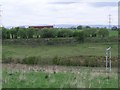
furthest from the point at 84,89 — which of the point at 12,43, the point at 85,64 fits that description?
the point at 12,43

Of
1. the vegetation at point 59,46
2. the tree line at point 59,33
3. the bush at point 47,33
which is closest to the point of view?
the vegetation at point 59,46

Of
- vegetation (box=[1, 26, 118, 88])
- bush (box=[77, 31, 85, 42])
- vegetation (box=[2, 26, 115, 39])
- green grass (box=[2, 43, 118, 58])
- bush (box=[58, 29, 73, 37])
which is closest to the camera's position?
vegetation (box=[1, 26, 118, 88])

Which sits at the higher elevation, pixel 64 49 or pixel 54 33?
pixel 54 33

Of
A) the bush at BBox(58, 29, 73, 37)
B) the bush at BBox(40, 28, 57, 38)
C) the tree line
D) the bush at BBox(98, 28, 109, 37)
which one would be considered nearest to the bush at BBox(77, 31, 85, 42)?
the tree line

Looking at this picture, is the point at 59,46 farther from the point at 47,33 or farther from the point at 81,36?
the point at 81,36

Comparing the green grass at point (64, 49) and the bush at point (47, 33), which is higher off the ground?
the bush at point (47, 33)

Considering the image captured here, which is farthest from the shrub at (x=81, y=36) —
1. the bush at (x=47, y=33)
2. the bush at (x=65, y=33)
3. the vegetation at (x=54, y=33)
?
the bush at (x=47, y=33)

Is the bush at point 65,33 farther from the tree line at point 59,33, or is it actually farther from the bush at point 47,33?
the bush at point 47,33

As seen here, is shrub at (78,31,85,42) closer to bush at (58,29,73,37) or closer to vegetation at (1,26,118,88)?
vegetation at (1,26,118,88)

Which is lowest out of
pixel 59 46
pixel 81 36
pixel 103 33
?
pixel 59 46

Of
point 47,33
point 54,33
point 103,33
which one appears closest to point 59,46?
point 47,33

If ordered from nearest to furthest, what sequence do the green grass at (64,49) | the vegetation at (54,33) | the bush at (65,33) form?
the green grass at (64,49), the vegetation at (54,33), the bush at (65,33)

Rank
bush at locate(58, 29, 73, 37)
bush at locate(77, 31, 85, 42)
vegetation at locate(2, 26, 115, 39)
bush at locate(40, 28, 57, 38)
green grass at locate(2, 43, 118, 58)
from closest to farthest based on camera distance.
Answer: green grass at locate(2, 43, 118, 58) → vegetation at locate(2, 26, 115, 39) → bush at locate(40, 28, 57, 38) → bush at locate(77, 31, 85, 42) → bush at locate(58, 29, 73, 37)

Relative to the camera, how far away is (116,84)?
6805 millimetres
